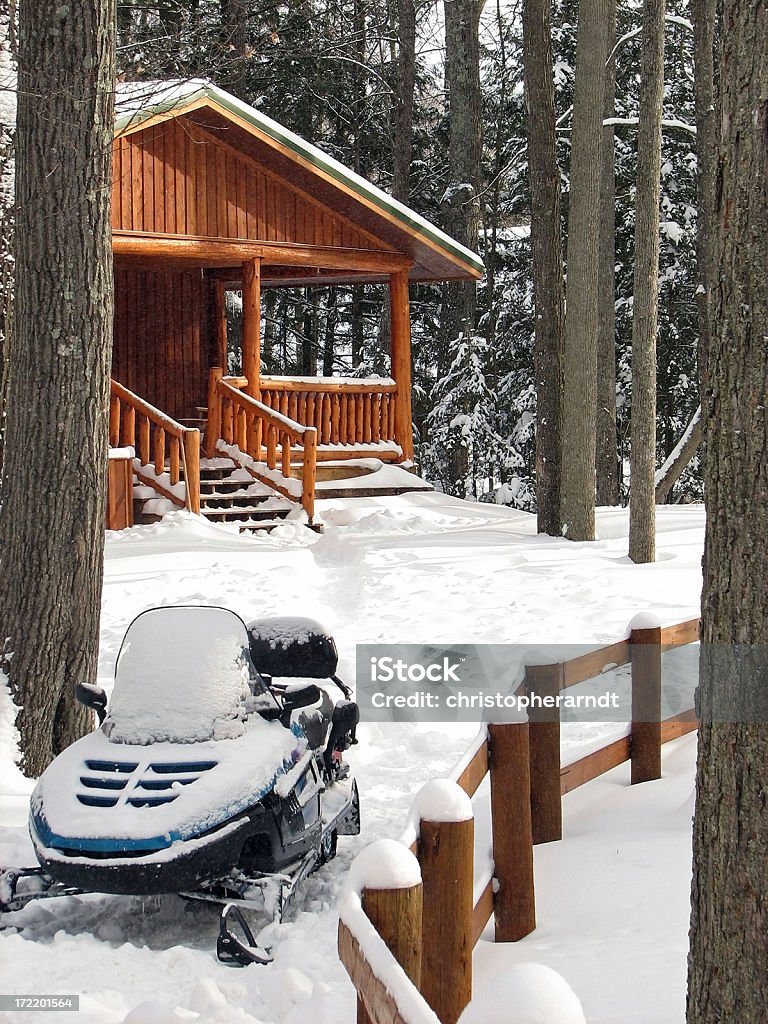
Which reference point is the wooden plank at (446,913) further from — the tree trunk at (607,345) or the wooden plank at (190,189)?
the tree trunk at (607,345)

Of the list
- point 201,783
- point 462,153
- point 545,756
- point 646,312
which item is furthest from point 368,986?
point 462,153

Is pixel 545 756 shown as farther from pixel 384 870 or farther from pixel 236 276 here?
pixel 236 276

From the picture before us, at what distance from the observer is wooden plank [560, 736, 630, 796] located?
5809 millimetres

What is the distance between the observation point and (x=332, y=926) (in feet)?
16.3

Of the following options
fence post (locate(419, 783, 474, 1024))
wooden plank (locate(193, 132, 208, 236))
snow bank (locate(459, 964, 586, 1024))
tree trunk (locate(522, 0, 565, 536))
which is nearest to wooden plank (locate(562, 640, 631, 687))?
fence post (locate(419, 783, 474, 1024))

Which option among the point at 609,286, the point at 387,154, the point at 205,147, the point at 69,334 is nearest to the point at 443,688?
the point at 69,334

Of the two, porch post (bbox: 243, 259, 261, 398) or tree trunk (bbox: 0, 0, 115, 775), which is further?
porch post (bbox: 243, 259, 261, 398)

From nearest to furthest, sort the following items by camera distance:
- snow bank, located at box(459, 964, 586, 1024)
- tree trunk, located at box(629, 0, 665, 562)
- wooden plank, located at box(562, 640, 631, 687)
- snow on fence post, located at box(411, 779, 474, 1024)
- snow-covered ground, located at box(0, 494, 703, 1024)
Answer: snow bank, located at box(459, 964, 586, 1024) → snow on fence post, located at box(411, 779, 474, 1024) → snow-covered ground, located at box(0, 494, 703, 1024) → wooden plank, located at box(562, 640, 631, 687) → tree trunk, located at box(629, 0, 665, 562)

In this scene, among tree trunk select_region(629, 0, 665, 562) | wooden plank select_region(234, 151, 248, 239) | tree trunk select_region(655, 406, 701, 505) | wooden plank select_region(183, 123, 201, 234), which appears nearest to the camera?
tree trunk select_region(629, 0, 665, 562)

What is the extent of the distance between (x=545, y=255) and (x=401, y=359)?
523 centimetres

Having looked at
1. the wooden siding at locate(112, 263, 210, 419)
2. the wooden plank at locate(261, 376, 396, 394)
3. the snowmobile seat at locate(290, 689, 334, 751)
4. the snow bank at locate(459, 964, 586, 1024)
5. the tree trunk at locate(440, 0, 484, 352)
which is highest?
the tree trunk at locate(440, 0, 484, 352)

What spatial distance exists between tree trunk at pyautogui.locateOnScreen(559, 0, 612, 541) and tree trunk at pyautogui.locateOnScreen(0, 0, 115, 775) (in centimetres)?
797

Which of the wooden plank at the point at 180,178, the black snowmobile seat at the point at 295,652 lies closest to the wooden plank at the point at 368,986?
the black snowmobile seat at the point at 295,652

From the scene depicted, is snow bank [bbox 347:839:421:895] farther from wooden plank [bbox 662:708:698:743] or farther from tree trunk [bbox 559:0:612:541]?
tree trunk [bbox 559:0:612:541]
